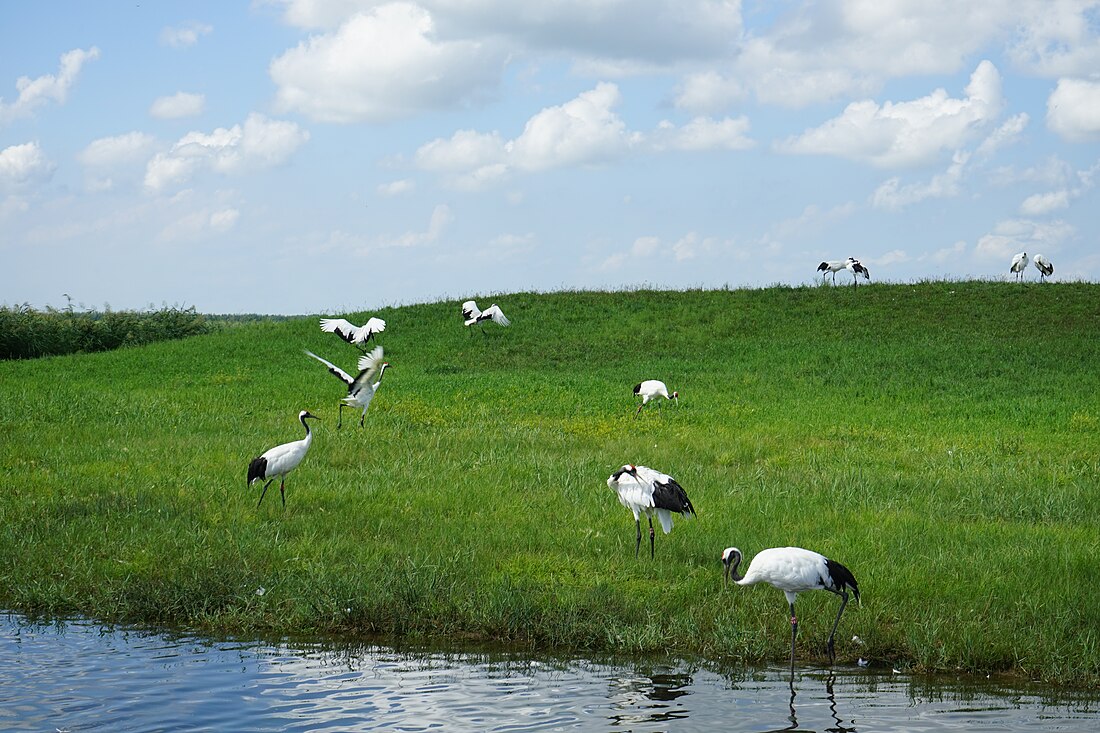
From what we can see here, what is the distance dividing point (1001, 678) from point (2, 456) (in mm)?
15436

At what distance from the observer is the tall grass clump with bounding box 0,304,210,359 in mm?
42656

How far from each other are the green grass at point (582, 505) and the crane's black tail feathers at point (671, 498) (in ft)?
2.12

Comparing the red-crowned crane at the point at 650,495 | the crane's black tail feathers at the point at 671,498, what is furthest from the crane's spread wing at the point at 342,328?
the crane's black tail feathers at the point at 671,498

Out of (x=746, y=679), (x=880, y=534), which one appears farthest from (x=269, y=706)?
(x=880, y=534)

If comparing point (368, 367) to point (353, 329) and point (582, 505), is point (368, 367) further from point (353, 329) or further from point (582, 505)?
point (353, 329)

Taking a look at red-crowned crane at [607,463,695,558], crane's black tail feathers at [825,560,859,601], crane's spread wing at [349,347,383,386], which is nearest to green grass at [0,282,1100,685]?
red-crowned crane at [607,463,695,558]

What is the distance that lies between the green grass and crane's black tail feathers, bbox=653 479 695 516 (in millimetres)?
645

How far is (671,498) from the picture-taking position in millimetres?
11602

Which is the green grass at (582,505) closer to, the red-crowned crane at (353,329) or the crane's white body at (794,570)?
the crane's white body at (794,570)

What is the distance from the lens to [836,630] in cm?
989

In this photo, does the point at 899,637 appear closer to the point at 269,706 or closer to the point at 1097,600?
the point at 1097,600

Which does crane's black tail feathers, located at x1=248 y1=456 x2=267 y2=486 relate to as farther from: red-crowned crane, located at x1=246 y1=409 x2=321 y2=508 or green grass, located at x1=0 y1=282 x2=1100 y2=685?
green grass, located at x1=0 y1=282 x2=1100 y2=685

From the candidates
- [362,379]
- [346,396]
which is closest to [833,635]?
[362,379]

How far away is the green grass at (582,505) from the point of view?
1023cm
